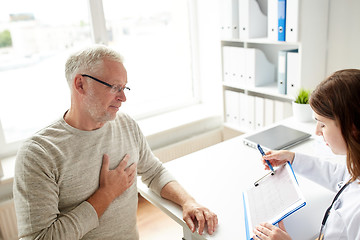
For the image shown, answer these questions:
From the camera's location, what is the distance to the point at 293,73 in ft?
7.50

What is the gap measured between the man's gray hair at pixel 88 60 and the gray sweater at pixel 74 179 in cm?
21

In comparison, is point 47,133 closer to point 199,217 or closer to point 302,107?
point 199,217

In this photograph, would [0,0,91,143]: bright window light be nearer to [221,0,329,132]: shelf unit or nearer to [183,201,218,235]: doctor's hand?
Answer: [221,0,329,132]: shelf unit

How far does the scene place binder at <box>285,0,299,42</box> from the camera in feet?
6.88

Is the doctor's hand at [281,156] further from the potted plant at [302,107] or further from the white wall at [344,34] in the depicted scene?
the white wall at [344,34]

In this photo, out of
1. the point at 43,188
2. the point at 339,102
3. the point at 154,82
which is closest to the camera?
the point at 339,102

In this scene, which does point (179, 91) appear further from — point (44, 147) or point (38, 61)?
point (44, 147)

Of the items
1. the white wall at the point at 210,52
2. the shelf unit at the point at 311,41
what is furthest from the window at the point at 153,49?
the shelf unit at the point at 311,41

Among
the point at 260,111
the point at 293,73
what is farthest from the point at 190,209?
the point at 260,111

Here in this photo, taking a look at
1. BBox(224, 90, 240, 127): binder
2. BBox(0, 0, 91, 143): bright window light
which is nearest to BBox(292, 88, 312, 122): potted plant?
BBox(224, 90, 240, 127): binder

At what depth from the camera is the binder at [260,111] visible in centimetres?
261

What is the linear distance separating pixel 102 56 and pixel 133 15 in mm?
1903

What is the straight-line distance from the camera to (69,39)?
2.74 metres

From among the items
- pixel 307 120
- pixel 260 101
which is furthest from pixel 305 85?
pixel 260 101
